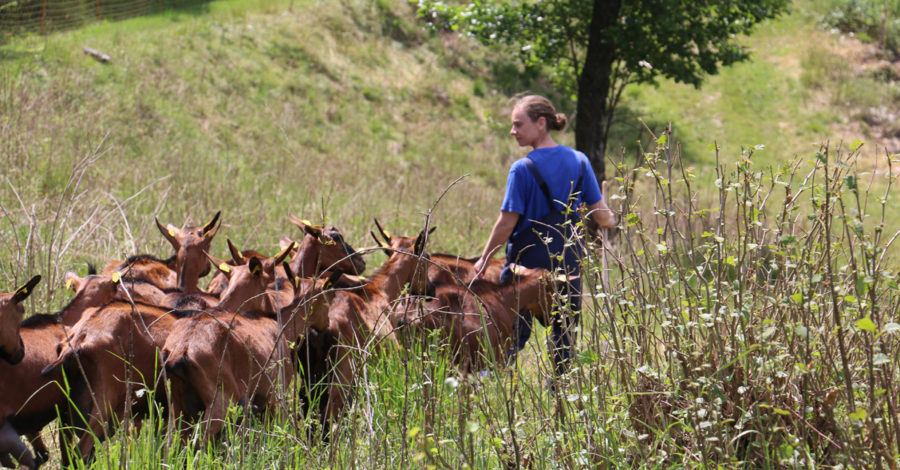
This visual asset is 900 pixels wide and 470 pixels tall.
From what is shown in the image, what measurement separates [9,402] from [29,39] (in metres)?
14.7

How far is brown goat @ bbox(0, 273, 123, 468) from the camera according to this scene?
4309 mm

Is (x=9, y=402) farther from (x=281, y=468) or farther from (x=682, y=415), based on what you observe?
(x=682, y=415)

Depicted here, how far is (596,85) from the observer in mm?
14117

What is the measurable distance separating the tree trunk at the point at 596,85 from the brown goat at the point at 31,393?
1042cm

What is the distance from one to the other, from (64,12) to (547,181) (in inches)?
749

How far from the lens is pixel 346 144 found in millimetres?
19750

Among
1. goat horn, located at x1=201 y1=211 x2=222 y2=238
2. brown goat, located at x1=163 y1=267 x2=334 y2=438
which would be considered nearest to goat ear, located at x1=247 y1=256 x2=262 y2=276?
brown goat, located at x1=163 y1=267 x2=334 y2=438

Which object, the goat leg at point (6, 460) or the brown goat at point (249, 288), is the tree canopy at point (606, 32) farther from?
the goat leg at point (6, 460)

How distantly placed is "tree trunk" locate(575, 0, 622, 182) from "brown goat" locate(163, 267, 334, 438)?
991 centimetres

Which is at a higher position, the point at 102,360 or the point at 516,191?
the point at 516,191

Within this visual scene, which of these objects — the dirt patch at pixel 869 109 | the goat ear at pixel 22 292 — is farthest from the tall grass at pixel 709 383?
the dirt patch at pixel 869 109

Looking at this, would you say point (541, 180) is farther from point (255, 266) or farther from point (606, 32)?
point (606, 32)

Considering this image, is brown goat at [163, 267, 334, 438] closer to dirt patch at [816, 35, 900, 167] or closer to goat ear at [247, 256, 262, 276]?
goat ear at [247, 256, 262, 276]

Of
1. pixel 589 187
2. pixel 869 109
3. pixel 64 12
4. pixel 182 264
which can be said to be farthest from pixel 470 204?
pixel 869 109
